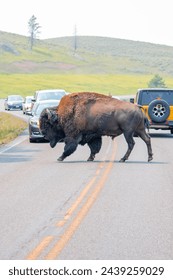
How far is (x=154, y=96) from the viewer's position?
35.3 m

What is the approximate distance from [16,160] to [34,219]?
1088 centimetres

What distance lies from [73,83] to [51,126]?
130 meters

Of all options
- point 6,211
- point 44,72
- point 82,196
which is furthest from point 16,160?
point 44,72

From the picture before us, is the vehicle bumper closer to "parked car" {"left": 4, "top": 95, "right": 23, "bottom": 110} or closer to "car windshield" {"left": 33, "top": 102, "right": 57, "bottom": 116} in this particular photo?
"car windshield" {"left": 33, "top": 102, "right": 57, "bottom": 116}

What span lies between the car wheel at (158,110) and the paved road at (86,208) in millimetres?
9243

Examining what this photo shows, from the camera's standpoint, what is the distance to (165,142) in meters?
32.1

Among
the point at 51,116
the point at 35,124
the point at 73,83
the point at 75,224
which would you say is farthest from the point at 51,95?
the point at 73,83

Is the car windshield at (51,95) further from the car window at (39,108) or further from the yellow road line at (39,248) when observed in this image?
the yellow road line at (39,248)

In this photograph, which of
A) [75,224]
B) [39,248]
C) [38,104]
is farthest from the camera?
[38,104]

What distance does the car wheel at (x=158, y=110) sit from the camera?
3366cm

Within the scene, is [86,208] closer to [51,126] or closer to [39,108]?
[51,126]

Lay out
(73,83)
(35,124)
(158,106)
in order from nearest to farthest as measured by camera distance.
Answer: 1. (35,124)
2. (158,106)
3. (73,83)

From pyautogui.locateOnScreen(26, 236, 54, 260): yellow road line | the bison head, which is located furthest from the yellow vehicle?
pyautogui.locateOnScreen(26, 236, 54, 260): yellow road line

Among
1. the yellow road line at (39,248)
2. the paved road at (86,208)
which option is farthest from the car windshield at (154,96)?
the yellow road line at (39,248)
